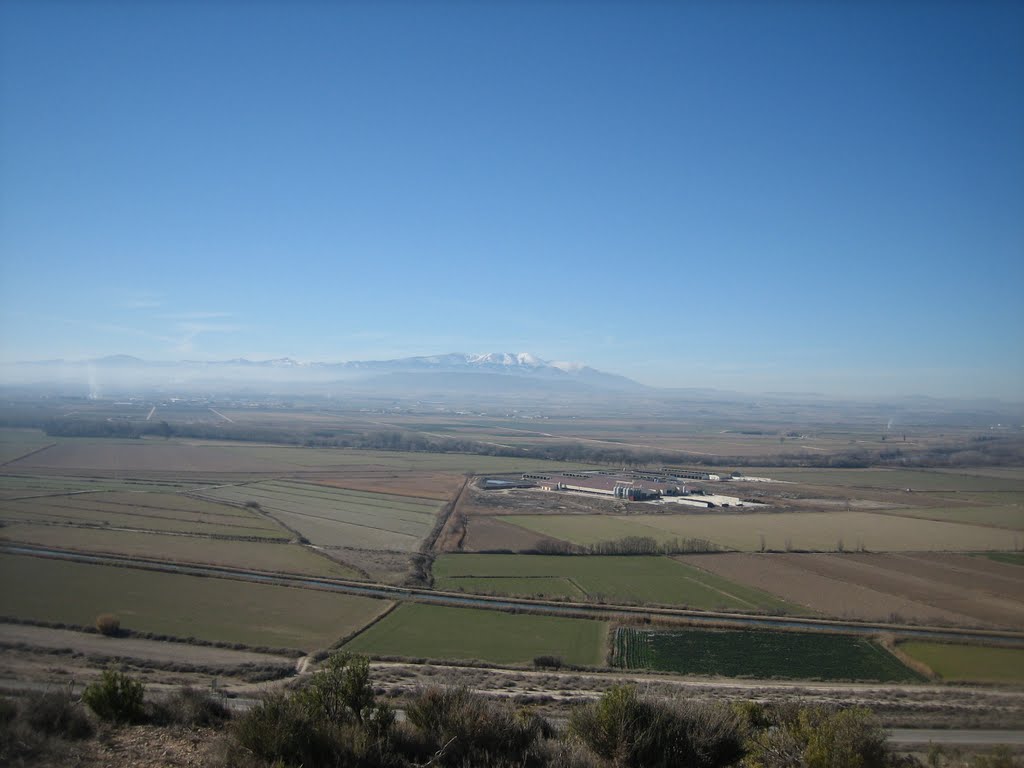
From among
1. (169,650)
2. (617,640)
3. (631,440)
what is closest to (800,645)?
(617,640)

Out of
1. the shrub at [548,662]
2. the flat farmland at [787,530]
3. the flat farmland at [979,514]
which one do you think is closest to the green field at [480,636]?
the shrub at [548,662]

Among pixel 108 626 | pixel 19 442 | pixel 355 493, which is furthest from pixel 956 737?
pixel 19 442

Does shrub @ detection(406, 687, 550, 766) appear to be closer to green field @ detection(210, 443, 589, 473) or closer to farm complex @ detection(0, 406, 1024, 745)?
farm complex @ detection(0, 406, 1024, 745)

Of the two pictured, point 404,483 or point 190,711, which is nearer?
point 190,711

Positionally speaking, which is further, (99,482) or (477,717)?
(99,482)

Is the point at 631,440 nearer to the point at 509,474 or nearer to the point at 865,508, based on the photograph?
the point at 509,474

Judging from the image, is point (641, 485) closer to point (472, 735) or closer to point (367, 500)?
point (367, 500)

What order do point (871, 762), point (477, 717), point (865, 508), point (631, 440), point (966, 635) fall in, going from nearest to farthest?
1. point (871, 762)
2. point (477, 717)
3. point (966, 635)
4. point (865, 508)
5. point (631, 440)
